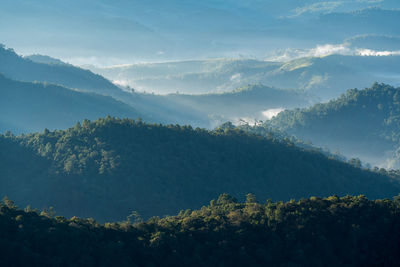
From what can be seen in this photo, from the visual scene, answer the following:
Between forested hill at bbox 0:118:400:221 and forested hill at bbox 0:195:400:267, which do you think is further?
forested hill at bbox 0:118:400:221

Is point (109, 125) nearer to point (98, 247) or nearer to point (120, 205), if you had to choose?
point (120, 205)

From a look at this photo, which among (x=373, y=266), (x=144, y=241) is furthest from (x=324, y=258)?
(x=144, y=241)

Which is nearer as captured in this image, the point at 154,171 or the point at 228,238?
the point at 228,238

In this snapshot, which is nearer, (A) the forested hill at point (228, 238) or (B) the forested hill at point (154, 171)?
(A) the forested hill at point (228, 238)

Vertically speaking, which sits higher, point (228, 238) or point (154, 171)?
point (154, 171)

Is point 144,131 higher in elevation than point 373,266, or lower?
higher
